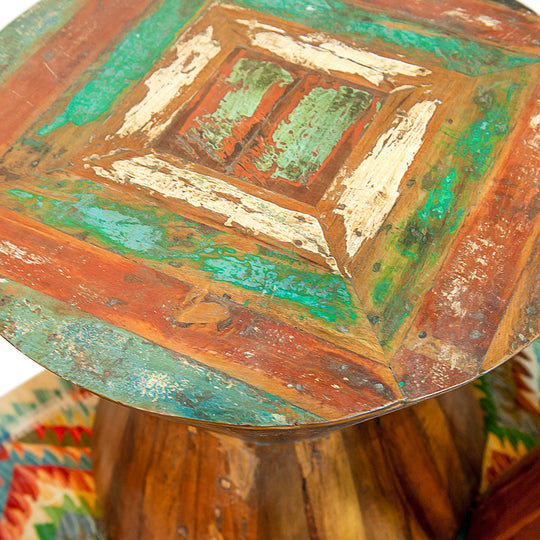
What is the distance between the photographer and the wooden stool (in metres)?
0.73

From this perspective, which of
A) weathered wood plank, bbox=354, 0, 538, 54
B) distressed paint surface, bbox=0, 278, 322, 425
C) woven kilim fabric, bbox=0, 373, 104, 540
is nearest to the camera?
distressed paint surface, bbox=0, 278, 322, 425

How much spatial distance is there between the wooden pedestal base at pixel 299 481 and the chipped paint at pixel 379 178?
17.4 inches

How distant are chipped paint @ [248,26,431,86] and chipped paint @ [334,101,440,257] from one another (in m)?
0.09

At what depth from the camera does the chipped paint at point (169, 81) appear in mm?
960

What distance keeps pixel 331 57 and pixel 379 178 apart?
0.27m

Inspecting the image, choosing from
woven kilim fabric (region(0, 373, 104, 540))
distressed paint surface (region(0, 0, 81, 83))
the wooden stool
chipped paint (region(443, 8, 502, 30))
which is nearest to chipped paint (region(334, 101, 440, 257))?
the wooden stool

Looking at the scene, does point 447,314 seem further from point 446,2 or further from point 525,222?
point 446,2

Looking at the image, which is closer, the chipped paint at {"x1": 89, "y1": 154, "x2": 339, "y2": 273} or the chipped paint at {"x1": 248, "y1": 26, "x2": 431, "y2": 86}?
the chipped paint at {"x1": 89, "y1": 154, "x2": 339, "y2": 273}

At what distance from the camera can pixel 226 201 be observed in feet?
2.89

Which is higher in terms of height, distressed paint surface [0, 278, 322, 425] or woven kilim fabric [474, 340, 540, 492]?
distressed paint surface [0, 278, 322, 425]

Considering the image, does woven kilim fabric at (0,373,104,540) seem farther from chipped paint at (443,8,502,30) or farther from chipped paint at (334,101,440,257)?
chipped paint at (443,8,502,30)

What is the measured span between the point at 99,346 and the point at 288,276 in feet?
0.86

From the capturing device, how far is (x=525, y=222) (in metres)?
0.83

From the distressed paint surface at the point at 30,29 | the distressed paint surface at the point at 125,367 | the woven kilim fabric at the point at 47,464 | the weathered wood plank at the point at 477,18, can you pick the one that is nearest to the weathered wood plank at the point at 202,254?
the distressed paint surface at the point at 125,367
